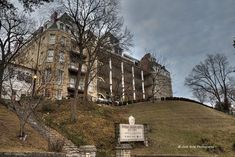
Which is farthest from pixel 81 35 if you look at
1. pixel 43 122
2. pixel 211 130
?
pixel 211 130

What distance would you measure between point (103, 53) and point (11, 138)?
665 inches

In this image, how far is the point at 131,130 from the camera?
18.1m

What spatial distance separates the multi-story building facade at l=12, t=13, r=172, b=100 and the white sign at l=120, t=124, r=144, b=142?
11461 mm

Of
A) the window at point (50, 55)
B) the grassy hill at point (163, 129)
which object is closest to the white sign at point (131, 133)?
the grassy hill at point (163, 129)

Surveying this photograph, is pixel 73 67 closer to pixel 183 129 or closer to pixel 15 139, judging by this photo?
pixel 183 129

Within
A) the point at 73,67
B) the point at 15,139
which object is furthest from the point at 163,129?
the point at 73,67

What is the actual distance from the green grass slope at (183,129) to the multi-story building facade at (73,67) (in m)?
7.27

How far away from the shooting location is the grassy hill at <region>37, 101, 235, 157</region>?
18.1 metres

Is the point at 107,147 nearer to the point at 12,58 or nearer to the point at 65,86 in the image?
the point at 12,58

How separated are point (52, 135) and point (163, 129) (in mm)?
9431

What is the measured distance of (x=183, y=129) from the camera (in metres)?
23.8

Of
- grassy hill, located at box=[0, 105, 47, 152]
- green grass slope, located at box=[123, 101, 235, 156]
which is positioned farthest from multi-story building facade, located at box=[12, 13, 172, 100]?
grassy hill, located at box=[0, 105, 47, 152]

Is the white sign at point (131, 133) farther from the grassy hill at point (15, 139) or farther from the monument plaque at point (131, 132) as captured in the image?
the grassy hill at point (15, 139)

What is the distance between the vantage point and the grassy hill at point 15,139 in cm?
1362
